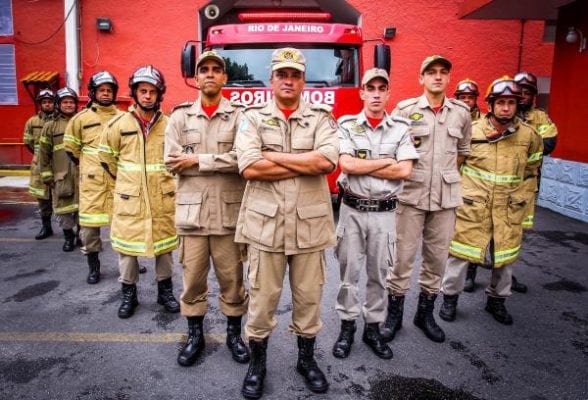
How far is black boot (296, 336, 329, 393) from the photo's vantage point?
269cm

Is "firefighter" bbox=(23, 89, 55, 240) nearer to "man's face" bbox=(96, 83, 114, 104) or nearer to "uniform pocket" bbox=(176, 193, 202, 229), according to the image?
"man's face" bbox=(96, 83, 114, 104)

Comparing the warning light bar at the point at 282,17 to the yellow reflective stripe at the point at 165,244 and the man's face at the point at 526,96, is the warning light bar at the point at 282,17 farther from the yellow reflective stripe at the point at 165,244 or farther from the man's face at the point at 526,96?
the yellow reflective stripe at the point at 165,244

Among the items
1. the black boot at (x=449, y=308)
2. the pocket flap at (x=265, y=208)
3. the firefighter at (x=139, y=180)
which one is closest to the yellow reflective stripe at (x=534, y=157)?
the black boot at (x=449, y=308)

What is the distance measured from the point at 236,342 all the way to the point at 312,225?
1.14 metres

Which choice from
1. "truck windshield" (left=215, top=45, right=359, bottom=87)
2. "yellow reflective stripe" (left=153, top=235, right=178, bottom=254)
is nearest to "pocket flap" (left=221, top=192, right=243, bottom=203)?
"yellow reflective stripe" (left=153, top=235, right=178, bottom=254)

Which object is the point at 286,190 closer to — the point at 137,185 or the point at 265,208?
the point at 265,208

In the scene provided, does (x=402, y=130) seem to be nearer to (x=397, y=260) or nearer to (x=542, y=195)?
(x=397, y=260)

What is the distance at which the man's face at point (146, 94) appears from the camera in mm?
3461

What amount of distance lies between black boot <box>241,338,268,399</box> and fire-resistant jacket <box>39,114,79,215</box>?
12.7 ft

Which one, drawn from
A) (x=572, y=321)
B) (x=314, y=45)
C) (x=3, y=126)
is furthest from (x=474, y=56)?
(x=3, y=126)

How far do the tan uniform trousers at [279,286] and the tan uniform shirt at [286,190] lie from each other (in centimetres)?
8

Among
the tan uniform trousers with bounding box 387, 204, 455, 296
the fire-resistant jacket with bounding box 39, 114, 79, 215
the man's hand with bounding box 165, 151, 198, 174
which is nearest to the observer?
the man's hand with bounding box 165, 151, 198, 174

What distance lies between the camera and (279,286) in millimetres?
2686

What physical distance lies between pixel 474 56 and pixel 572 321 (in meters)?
9.11
